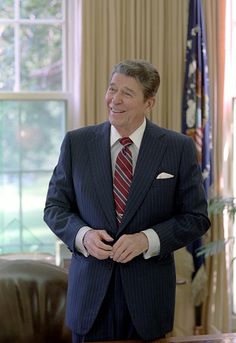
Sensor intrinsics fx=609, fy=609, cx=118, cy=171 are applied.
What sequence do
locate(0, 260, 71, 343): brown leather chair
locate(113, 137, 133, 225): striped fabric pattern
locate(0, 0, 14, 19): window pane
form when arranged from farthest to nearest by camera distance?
locate(0, 0, 14, 19): window pane < locate(0, 260, 71, 343): brown leather chair < locate(113, 137, 133, 225): striped fabric pattern

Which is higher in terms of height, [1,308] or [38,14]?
[38,14]

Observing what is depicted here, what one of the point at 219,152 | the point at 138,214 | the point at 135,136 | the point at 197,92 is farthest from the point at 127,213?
the point at 219,152

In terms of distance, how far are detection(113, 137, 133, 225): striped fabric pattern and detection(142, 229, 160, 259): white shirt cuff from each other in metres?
0.10

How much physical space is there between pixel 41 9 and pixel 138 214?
2.35 m

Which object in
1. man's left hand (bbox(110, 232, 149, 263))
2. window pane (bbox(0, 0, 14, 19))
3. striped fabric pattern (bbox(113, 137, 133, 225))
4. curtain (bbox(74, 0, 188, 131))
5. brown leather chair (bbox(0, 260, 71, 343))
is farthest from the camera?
window pane (bbox(0, 0, 14, 19))

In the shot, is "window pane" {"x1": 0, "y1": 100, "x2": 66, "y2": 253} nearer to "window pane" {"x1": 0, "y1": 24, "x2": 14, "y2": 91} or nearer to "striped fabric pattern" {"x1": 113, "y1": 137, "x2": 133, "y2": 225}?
"window pane" {"x1": 0, "y1": 24, "x2": 14, "y2": 91}

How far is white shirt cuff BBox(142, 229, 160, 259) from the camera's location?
5.51 feet

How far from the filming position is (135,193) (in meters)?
1.72

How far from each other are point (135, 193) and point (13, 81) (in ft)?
7.23

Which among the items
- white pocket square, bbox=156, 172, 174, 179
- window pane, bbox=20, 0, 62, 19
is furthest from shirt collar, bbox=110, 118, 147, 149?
window pane, bbox=20, 0, 62, 19

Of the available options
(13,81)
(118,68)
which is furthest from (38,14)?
(118,68)

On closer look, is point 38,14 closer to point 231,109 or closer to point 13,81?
point 13,81

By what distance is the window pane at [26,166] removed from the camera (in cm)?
370

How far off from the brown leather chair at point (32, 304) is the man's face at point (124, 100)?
24.3 inches
